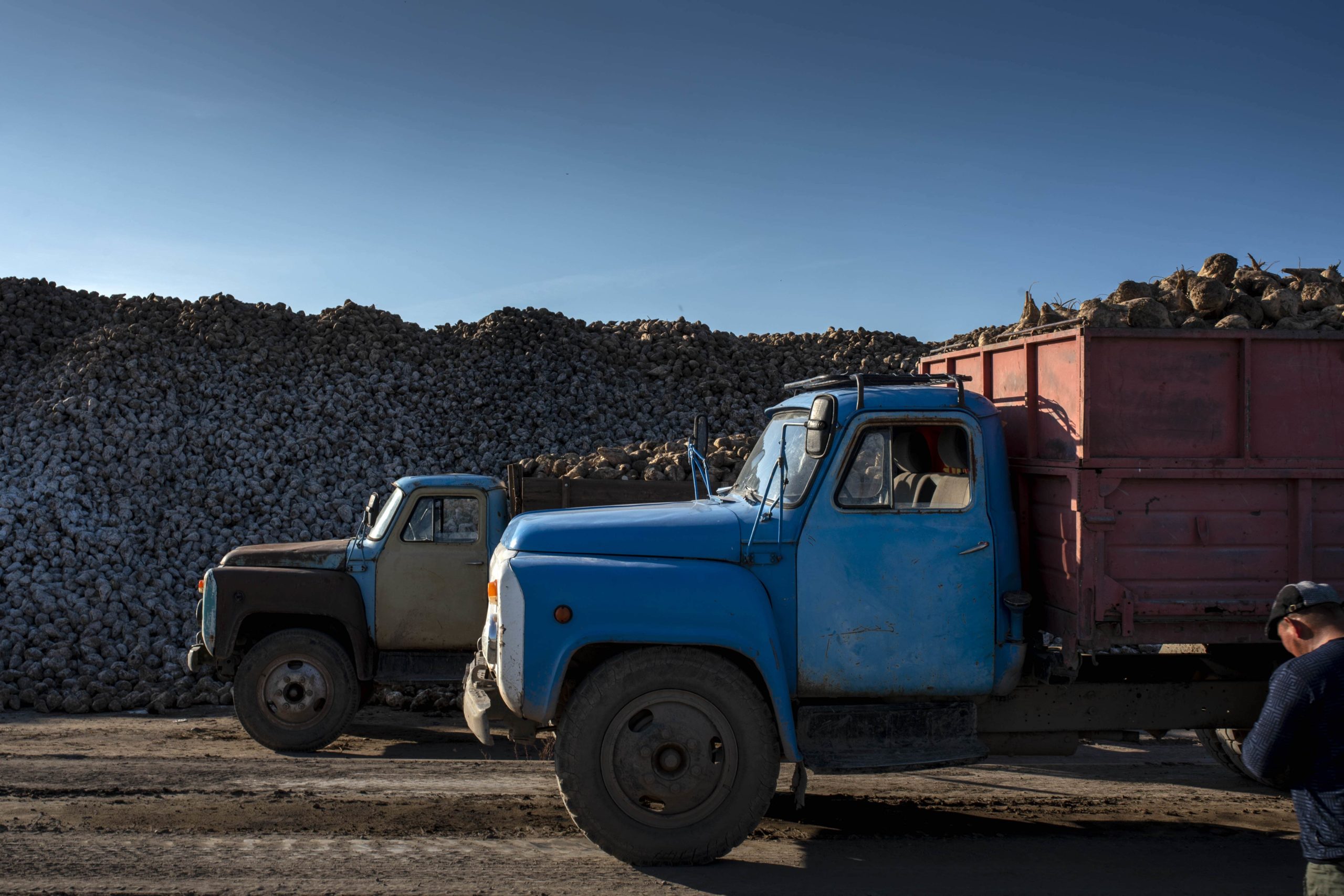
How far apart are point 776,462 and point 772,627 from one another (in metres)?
1.00

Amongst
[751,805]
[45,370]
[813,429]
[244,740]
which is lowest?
[244,740]

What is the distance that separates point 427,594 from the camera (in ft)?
27.8

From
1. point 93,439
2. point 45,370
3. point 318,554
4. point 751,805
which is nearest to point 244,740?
point 318,554

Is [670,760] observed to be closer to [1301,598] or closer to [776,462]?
[776,462]

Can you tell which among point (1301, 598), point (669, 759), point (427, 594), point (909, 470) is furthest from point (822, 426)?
point (427, 594)

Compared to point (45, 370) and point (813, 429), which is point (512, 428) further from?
point (813, 429)

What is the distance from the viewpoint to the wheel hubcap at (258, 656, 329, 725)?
830 centimetres

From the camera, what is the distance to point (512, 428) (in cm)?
2111

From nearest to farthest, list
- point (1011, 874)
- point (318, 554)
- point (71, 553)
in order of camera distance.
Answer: point (1011, 874) → point (318, 554) → point (71, 553)

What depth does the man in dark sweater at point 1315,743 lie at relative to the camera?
10.1ft

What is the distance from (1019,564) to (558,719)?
108 inches

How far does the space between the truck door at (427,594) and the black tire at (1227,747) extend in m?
5.82

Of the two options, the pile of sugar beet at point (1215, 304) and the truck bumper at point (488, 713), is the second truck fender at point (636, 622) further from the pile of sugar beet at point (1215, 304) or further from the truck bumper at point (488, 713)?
the pile of sugar beet at point (1215, 304)

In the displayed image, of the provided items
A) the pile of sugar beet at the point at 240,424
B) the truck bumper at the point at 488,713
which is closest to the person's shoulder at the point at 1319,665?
the truck bumper at the point at 488,713
